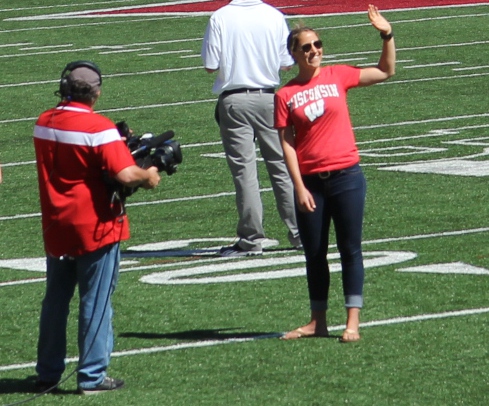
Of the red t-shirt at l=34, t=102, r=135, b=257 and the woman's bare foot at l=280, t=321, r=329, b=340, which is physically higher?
the red t-shirt at l=34, t=102, r=135, b=257

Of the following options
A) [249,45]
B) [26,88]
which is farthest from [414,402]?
[26,88]

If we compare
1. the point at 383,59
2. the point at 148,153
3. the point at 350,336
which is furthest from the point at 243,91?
the point at 148,153

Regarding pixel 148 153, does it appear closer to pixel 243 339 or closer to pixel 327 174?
pixel 327 174

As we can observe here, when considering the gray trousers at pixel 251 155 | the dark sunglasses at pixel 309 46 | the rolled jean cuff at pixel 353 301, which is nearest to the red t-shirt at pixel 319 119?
the dark sunglasses at pixel 309 46

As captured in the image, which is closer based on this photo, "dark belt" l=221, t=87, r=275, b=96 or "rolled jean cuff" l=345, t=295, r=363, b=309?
"rolled jean cuff" l=345, t=295, r=363, b=309

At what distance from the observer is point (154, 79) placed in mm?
23688

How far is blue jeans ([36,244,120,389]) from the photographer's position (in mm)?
7539

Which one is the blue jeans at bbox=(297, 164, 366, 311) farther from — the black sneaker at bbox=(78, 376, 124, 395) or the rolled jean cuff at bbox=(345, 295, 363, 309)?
the black sneaker at bbox=(78, 376, 124, 395)

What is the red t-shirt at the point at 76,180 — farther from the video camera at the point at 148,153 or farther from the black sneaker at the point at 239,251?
the black sneaker at the point at 239,251

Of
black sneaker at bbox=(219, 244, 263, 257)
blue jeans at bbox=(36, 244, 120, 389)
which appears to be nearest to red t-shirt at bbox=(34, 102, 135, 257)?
blue jeans at bbox=(36, 244, 120, 389)

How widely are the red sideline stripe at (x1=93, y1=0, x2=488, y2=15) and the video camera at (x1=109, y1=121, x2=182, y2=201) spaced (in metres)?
25.7

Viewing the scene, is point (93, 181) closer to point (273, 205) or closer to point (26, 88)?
point (273, 205)

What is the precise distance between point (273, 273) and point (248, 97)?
1371mm

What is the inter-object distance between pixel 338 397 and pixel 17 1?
33.3 m
